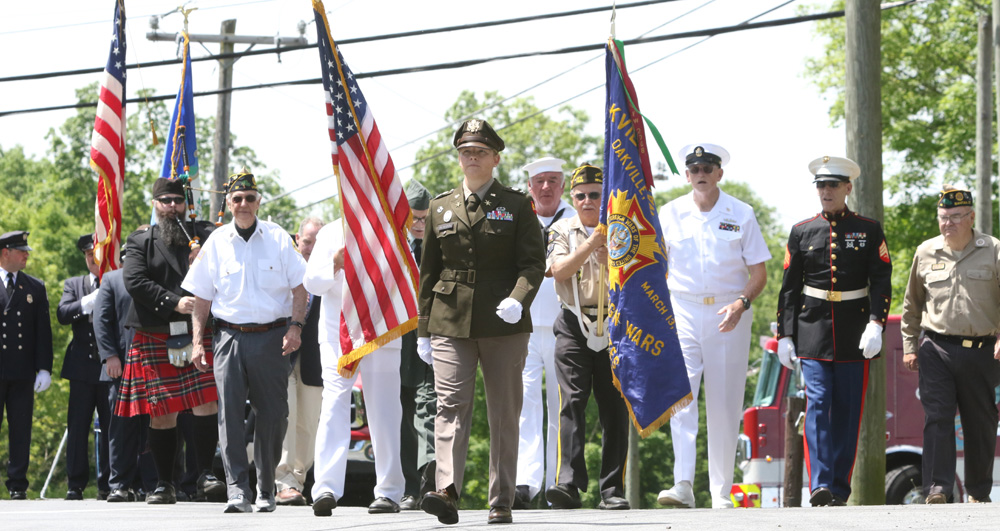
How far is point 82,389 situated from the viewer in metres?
12.8

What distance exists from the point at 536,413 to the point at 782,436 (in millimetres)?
7860

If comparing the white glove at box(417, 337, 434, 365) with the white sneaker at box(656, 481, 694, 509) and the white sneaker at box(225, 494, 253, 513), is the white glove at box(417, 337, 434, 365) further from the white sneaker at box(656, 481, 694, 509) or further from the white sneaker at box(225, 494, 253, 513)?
the white sneaker at box(656, 481, 694, 509)

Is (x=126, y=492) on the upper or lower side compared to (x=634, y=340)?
lower

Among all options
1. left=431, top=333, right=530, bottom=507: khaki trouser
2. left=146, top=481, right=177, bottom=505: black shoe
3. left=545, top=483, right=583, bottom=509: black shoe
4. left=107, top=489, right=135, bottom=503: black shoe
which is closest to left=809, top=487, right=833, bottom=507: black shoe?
left=545, top=483, right=583, bottom=509: black shoe

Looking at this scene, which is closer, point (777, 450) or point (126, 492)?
point (126, 492)

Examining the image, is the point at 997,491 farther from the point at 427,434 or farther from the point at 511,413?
the point at 511,413

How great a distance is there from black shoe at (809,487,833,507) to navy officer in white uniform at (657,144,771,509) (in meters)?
0.61

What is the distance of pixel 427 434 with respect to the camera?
9719mm

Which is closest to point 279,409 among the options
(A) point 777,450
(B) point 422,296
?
(B) point 422,296

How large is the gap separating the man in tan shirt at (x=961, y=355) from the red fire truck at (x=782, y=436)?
5.38 m

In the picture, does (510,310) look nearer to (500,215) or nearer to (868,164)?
(500,215)

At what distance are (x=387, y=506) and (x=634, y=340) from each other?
1952 millimetres

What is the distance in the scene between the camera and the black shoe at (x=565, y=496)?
9.15 meters

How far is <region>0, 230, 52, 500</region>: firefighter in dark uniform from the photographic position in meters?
12.8
